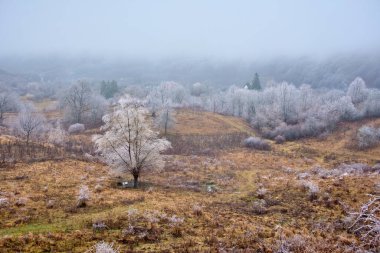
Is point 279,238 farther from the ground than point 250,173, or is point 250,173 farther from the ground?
point 279,238

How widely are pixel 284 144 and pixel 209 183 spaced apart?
4113 cm

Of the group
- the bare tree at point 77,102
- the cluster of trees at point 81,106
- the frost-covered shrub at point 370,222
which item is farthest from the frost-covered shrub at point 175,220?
the bare tree at point 77,102

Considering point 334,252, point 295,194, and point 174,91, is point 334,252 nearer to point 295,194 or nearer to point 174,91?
point 295,194

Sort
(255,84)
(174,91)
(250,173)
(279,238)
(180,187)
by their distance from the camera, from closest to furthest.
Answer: (279,238) → (180,187) → (250,173) → (174,91) → (255,84)

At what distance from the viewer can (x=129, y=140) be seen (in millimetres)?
35031

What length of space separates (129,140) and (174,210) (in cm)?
1179

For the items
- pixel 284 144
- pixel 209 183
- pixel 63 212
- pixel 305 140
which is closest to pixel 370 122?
pixel 305 140

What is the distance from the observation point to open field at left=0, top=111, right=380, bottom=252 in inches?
756

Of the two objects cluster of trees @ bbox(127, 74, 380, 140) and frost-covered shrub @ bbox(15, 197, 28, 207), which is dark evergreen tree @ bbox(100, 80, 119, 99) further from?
frost-covered shrub @ bbox(15, 197, 28, 207)

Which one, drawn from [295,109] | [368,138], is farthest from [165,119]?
[368,138]

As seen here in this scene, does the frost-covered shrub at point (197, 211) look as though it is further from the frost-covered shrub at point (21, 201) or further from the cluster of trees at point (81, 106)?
the cluster of trees at point (81, 106)

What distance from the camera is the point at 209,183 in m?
40.9

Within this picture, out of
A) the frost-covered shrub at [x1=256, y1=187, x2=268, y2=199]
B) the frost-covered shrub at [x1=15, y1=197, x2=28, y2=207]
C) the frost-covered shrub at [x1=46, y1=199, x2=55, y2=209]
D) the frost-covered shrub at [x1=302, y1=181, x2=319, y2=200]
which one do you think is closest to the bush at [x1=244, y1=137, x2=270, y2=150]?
the frost-covered shrub at [x1=302, y1=181, x2=319, y2=200]

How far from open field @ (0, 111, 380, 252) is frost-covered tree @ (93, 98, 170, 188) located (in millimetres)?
2414
